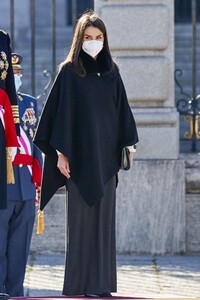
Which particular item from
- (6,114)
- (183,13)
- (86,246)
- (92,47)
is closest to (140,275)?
(86,246)

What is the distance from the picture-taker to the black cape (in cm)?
713

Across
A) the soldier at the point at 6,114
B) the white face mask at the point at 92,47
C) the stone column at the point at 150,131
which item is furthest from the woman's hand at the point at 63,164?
the stone column at the point at 150,131

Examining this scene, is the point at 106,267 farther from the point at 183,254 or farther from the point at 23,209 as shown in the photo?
the point at 183,254

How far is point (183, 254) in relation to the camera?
10297mm

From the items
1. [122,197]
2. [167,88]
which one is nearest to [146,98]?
[167,88]

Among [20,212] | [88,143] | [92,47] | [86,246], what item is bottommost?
[86,246]

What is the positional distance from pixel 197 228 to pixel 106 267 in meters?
3.16

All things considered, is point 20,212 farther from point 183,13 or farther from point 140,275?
point 183,13

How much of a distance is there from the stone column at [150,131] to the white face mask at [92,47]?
296 centimetres

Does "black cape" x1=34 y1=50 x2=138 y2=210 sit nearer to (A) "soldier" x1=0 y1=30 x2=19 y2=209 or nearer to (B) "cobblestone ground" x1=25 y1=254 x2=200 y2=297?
(A) "soldier" x1=0 y1=30 x2=19 y2=209

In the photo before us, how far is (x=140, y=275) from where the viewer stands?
9398mm

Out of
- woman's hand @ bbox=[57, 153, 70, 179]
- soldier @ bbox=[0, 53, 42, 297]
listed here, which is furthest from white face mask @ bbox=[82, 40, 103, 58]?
soldier @ bbox=[0, 53, 42, 297]

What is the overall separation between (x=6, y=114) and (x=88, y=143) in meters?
0.52

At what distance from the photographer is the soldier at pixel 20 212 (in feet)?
25.7
